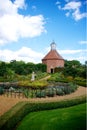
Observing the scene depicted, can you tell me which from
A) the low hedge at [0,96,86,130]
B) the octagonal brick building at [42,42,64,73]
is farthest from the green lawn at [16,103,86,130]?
the octagonal brick building at [42,42,64,73]

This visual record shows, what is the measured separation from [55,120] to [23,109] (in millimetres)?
1941

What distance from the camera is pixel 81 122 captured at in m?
10.2

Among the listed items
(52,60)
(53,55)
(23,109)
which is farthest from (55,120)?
(53,55)

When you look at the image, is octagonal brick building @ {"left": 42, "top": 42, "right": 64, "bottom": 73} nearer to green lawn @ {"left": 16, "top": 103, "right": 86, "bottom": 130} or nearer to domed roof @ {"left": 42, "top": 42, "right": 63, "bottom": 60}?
domed roof @ {"left": 42, "top": 42, "right": 63, "bottom": 60}

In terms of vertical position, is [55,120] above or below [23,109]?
below

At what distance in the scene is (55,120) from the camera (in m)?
11.0

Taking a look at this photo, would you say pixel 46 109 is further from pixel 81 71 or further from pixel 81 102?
pixel 81 71

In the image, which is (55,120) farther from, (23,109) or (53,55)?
(53,55)

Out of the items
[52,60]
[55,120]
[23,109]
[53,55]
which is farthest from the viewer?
[53,55]

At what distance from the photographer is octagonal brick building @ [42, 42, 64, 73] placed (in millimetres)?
52219

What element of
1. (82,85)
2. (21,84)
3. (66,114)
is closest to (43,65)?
(82,85)

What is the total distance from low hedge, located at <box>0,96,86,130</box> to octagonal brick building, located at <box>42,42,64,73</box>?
120 feet

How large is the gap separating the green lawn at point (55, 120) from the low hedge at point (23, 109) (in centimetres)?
33

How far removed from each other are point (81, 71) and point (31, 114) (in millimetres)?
25159
